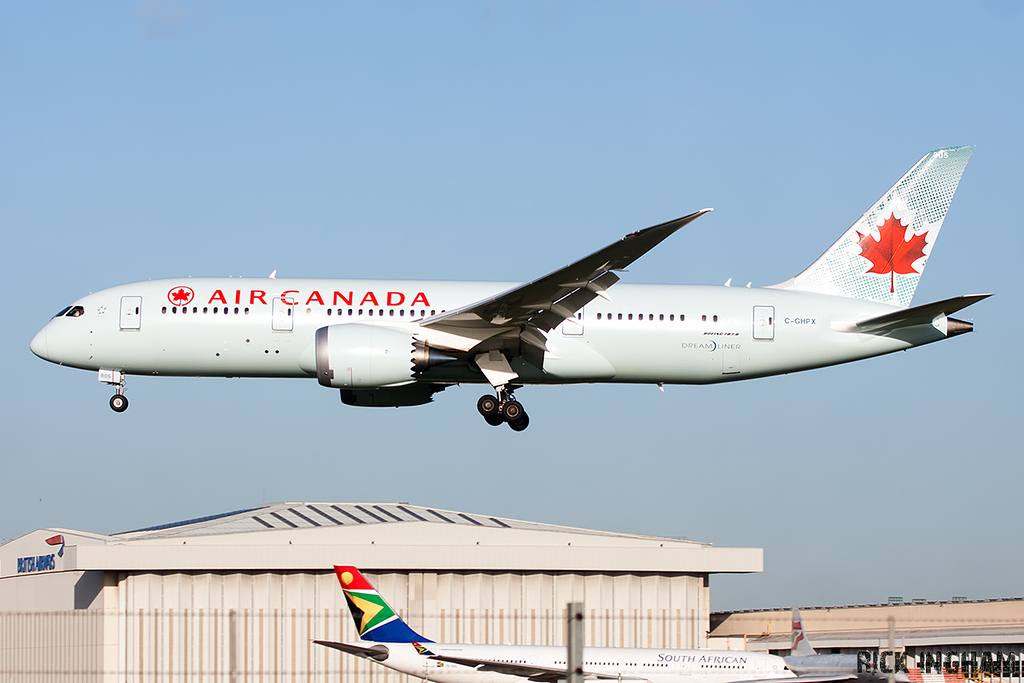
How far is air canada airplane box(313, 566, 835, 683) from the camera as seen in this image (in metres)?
32.5

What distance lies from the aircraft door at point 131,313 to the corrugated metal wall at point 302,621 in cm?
1010

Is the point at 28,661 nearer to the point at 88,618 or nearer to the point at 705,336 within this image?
the point at 88,618

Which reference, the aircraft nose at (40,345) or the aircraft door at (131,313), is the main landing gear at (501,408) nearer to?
the aircraft door at (131,313)

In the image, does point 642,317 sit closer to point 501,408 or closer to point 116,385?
point 501,408

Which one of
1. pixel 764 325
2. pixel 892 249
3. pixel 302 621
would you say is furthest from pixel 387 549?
pixel 892 249

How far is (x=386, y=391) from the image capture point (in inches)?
1501

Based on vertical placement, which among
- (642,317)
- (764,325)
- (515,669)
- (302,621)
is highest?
(642,317)

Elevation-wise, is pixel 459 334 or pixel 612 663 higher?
pixel 459 334

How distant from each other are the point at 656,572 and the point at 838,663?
66.1 ft

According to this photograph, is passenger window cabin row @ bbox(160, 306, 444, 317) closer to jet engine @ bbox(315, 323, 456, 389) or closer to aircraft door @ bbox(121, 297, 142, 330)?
aircraft door @ bbox(121, 297, 142, 330)

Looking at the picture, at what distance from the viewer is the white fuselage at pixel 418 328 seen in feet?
117

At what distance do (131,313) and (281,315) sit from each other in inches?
171

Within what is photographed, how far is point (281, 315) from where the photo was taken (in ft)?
116

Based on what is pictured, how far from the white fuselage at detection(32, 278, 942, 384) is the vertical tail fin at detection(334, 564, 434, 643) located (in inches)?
232
